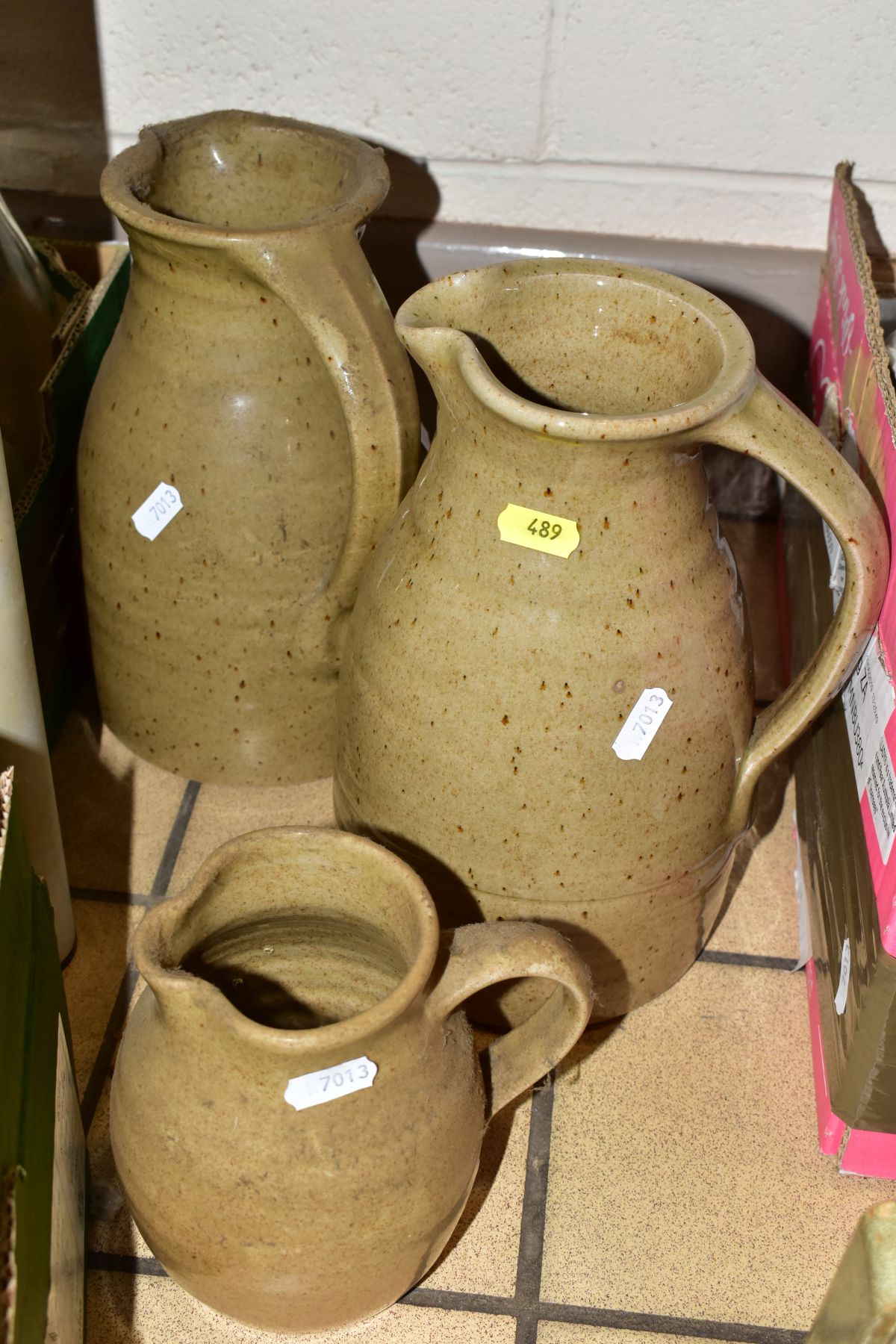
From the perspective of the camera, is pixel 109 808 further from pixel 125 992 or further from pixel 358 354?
pixel 358 354

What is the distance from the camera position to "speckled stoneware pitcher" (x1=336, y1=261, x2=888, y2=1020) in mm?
826

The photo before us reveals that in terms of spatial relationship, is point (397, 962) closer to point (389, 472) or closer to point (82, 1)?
point (389, 472)

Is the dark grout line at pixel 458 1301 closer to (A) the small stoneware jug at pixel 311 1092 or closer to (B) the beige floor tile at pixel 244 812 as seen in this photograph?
(A) the small stoneware jug at pixel 311 1092

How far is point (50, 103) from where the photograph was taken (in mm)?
1392

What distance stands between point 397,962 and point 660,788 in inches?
7.9

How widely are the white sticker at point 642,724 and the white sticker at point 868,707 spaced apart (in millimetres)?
157

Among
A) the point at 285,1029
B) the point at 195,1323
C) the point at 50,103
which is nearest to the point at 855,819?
the point at 285,1029

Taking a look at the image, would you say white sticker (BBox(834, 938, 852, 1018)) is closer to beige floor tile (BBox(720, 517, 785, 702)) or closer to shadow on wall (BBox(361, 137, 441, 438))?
beige floor tile (BBox(720, 517, 785, 702))

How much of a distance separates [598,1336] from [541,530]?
512 millimetres

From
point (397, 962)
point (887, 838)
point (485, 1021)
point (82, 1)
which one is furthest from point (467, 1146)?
point (82, 1)

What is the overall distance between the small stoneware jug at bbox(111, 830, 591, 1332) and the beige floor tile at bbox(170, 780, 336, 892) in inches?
14.2

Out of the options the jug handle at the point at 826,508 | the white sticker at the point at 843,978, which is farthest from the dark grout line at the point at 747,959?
the jug handle at the point at 826,508

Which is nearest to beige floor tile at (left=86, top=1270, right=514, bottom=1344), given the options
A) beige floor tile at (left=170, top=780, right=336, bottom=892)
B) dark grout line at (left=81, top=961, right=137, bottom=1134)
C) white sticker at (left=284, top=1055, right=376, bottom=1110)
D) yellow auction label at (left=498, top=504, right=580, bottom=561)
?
dark grout line at (left=81, top=961, right=137, bottom=1134)

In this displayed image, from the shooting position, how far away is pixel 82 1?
4.33 ft
